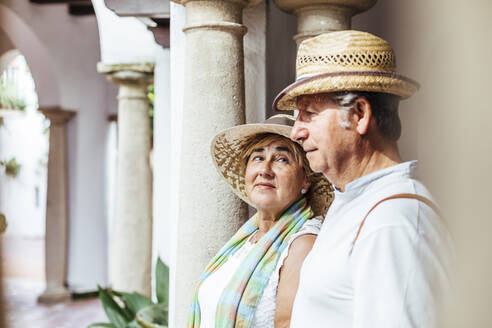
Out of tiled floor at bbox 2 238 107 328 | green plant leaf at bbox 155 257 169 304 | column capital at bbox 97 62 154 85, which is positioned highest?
column capital at bbox 97 62 154 85

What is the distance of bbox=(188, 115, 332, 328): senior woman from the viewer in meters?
2.33

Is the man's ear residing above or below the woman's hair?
above

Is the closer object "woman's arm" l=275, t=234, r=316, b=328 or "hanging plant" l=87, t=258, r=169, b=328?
"woman's arm" l=275, t=234, r=316, b=328

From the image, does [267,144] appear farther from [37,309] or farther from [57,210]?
[57,210]

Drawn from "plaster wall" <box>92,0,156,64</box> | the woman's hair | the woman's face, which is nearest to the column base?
"plaster wall" <box>92,0,156,64</box>

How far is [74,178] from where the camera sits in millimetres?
11742

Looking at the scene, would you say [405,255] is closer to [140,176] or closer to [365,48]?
[365,48]

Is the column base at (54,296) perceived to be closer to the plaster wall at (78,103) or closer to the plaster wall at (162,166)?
the plaster wall at (78,103)

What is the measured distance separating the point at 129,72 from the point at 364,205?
6.15 metres

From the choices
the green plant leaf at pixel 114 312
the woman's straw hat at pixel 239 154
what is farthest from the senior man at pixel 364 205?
the green plant leaf at pixel 114 312

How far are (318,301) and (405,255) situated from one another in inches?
11.7

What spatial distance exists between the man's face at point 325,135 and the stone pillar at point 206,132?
118cm

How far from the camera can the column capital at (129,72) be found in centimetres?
737

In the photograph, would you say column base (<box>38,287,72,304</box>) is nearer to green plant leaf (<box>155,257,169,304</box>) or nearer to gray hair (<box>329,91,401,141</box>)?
green plant leaf (<box>155,257,169,304</box>)
